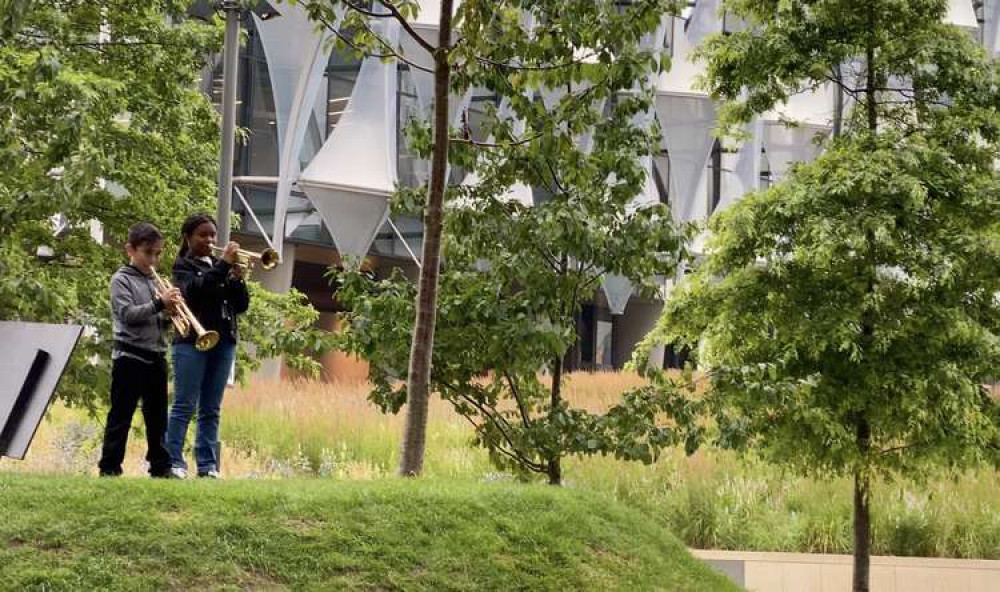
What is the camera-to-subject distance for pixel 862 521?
1526 cm

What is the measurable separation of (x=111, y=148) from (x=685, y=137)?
94.4 feet

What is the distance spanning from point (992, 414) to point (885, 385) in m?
1.50

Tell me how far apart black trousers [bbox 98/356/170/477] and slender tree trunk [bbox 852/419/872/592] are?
7674 millimetres

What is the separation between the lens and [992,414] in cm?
1423

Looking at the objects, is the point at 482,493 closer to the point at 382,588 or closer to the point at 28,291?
the point at 382,588

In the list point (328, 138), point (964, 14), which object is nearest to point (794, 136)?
point (964, 14)

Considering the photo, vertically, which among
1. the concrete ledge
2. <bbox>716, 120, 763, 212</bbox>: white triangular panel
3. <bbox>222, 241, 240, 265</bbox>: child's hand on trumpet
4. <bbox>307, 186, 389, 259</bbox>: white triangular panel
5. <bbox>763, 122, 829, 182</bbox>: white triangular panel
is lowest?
the concrete ledge

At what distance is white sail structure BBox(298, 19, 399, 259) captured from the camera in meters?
32.9

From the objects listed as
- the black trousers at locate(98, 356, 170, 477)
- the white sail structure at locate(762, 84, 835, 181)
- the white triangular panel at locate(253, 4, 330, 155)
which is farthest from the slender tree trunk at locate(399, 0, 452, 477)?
the white sail structure at locate(762, 84, 835, 181)

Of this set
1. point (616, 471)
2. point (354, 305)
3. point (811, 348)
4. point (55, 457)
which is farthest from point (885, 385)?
point (55, 457)

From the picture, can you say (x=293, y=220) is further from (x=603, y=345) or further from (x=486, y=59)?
(x=486, y=59)

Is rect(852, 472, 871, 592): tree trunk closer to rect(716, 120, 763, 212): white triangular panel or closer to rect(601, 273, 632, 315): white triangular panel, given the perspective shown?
rect(601, 273, 632, 315): white triangular panel

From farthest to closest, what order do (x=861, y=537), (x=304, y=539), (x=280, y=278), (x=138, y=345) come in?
(x=280, y=278)
(x=861, y=537)
(x=138, y=345)
(x=304, y=539)

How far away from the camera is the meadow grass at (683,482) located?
60.4ft
